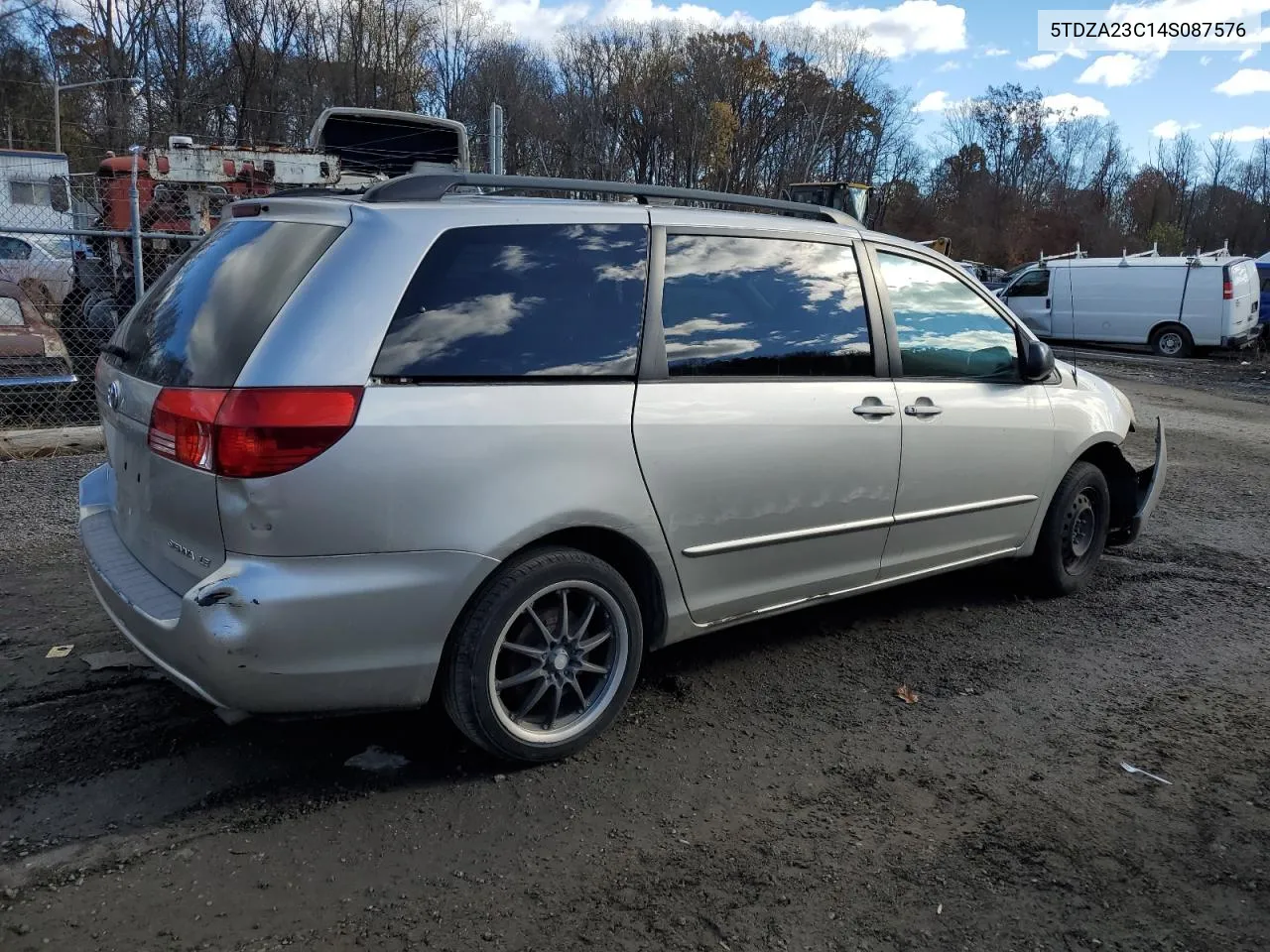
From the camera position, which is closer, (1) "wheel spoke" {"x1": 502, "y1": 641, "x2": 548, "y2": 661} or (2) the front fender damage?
(1) "wheel spoke" {"x1": 502, "y1": 641, "x2": 548, "y2": 661}

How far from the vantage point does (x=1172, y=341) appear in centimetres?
2102

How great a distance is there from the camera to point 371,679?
288 cm

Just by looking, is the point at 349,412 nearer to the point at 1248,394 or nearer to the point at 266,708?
the point at 266,708

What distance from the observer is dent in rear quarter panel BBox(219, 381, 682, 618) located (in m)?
2.68

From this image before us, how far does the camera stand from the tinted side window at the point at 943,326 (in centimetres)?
425

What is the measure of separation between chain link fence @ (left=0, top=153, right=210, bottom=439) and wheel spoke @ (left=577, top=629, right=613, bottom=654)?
234 inches

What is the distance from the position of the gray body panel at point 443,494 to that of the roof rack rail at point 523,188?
0.09m

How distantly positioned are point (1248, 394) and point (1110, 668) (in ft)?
45.5

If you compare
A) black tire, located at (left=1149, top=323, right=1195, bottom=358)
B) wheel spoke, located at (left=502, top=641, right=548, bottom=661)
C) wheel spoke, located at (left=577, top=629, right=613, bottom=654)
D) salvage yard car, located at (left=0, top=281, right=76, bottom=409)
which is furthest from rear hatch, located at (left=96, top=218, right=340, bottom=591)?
black tire, located at (left=1149, top=323, right=1195, bottom=358)

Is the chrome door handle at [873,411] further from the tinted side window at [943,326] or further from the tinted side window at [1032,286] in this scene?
the tinted side window at [1032,286]

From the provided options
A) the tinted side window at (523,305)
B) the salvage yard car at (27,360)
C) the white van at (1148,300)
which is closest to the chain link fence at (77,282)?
the salvage yard car at (27,360)

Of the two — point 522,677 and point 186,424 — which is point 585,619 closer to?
point 522,677

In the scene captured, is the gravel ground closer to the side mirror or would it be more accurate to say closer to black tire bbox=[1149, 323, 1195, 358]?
the side mirror

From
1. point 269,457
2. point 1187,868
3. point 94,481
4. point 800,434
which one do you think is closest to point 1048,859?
point 1187,868
